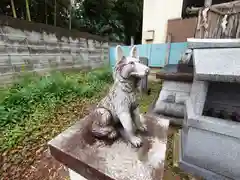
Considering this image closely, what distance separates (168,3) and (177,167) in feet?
17.9

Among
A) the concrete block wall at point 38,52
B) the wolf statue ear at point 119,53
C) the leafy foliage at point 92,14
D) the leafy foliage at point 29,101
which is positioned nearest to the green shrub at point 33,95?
the leafy foliage at point 29,101

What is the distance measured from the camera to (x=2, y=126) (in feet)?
6.36

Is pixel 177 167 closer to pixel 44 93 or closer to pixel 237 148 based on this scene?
pixel 237 148

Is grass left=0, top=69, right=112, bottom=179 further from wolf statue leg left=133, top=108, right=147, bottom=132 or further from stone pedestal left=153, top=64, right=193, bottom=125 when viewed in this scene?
stone pedestal left=153, top=64, right=193, bottom=125

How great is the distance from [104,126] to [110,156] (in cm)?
22

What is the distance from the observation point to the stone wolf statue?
845 millimetres

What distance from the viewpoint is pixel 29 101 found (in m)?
2.42

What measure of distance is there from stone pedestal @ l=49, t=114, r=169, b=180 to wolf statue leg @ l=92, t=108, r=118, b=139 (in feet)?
0.18

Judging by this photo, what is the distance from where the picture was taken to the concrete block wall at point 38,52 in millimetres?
2713

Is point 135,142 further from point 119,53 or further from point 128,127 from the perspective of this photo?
point 119,53

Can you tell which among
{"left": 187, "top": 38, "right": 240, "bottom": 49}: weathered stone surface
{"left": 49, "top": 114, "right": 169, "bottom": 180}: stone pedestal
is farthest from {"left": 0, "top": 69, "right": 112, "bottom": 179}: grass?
{"left": 187, "top": 38, "right": 240, "bottom": 49}: weathered stone surface

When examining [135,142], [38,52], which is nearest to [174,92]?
[135,142]

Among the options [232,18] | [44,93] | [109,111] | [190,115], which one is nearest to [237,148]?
[190,115]

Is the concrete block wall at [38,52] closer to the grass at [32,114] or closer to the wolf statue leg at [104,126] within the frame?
the grass at [32,114]
